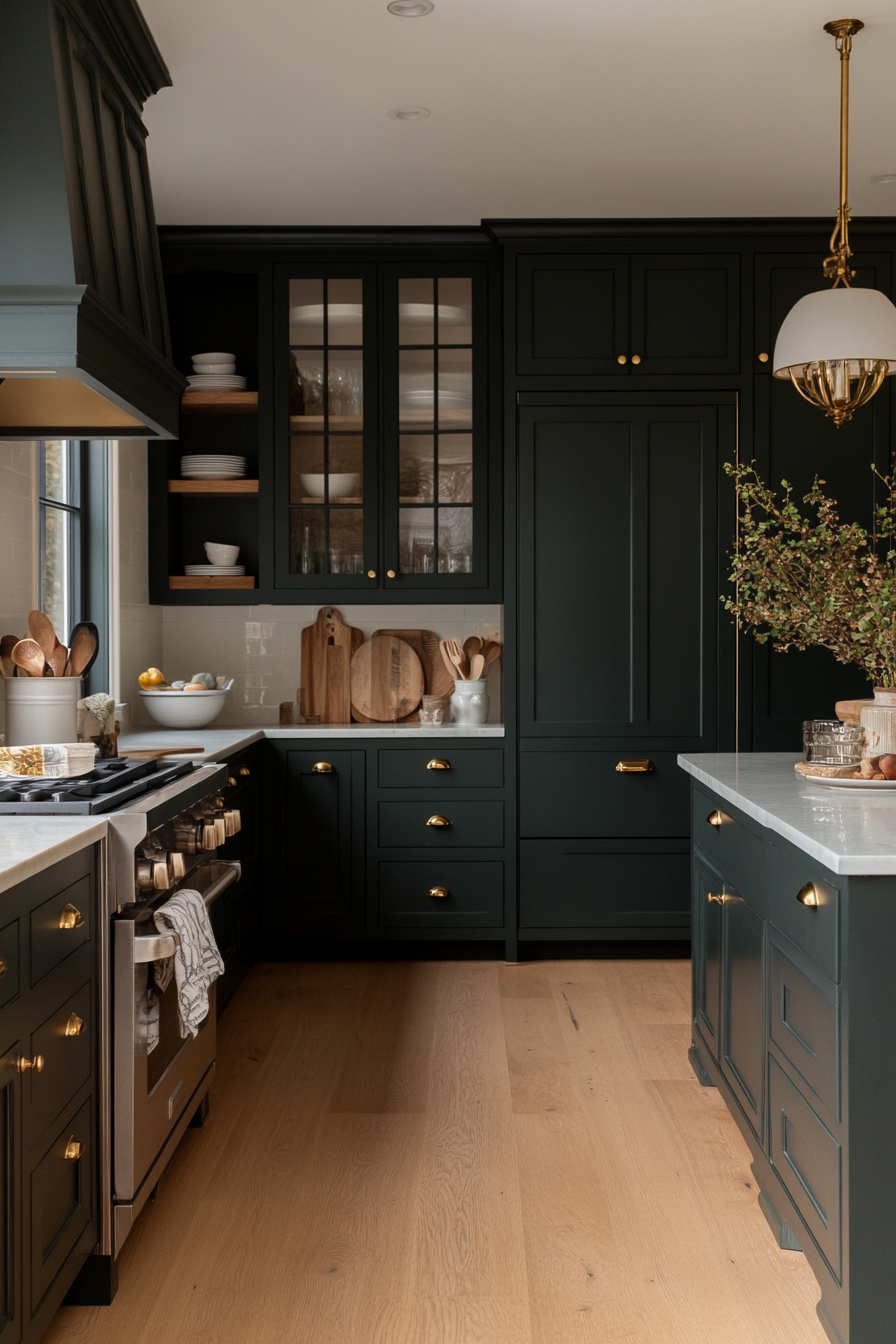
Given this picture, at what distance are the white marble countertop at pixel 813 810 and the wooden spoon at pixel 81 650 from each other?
5.24 feet

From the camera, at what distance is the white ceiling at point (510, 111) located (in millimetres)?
2779

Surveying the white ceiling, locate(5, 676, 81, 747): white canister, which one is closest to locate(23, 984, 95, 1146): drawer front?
locate(5, 676, 81, 747): white canister

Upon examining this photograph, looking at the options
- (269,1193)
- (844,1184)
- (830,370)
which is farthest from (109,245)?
(844,1184)

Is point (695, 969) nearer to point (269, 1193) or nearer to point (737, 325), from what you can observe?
point (269, 1193)

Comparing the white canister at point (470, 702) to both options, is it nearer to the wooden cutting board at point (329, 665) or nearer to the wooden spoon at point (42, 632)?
the wooden cutting board at point (329, 665)

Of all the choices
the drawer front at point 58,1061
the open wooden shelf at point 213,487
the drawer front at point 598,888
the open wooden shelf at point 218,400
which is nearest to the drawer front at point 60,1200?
the drawer front at point 58,1061

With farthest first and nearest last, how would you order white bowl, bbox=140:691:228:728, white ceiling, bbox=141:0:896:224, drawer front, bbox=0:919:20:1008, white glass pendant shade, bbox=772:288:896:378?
white bowl, bbox=140:691:228:728, white ceiling, bbox=141:0:896:224, white glass pendant shade, bbox=772:288:896:378, drawer front, bbox=0:919:20:1008

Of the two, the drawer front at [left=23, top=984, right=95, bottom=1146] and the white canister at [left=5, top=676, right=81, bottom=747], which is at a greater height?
the white canister at [left=5, top=676, right=81, bottom=747]

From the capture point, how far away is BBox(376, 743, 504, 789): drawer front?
417 cm

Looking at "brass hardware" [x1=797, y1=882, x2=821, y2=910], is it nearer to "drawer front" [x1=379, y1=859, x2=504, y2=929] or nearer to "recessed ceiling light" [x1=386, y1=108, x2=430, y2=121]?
"drawer front" [x1=379, y1=859, x2=504, y2=929]

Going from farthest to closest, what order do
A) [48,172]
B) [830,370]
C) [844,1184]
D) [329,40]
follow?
[329,40] < [830,370] < [48,172] < [844,1184]

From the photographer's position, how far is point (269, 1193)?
2467mm

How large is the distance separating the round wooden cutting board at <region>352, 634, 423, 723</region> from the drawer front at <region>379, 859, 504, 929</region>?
643 mm

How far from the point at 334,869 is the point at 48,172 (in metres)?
2.65
